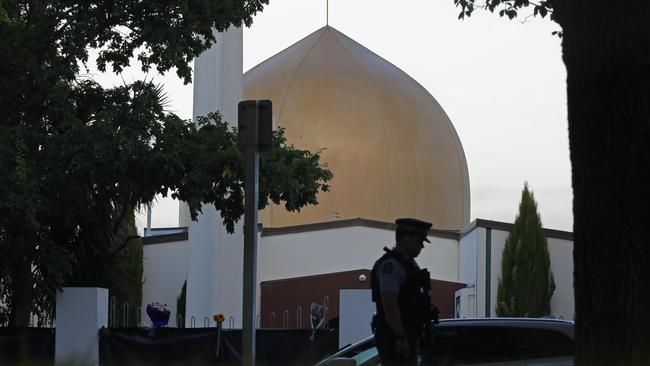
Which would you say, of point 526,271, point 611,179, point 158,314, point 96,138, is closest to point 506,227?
point 526,271

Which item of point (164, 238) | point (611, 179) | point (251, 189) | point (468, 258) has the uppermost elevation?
point (164, 238)

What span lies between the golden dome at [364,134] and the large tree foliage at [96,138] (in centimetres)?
2440

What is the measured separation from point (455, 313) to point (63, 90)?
729 inches

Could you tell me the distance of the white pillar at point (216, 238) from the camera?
27.3 metres

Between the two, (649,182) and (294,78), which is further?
(294,78)

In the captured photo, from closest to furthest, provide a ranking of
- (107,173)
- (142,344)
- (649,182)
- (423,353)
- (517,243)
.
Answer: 1. (649,182)
2. (423,353)
3. (142,344)
4. (107,173)
5. (517,243)

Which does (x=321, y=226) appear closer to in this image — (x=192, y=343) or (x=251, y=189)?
(x=192, y=343)

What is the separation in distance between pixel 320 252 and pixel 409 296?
25.0 m

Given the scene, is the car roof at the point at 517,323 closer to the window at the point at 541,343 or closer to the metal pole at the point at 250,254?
the window at the point at 541,343

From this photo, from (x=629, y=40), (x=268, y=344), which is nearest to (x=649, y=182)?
(x=629, y=40)

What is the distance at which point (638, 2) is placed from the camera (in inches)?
247

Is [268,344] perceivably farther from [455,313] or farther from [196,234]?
[455,313]

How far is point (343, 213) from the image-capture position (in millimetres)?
42500

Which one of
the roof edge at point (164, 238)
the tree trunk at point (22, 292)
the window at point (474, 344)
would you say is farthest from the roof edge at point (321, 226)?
the window at point (474, 344)
